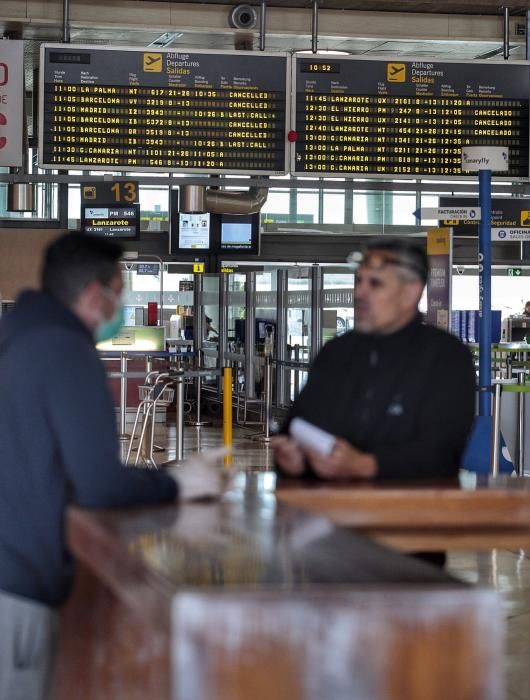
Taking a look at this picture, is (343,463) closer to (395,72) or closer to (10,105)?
(395,72)

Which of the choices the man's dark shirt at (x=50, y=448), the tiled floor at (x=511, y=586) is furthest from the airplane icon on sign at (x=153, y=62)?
the man's dark shirt at (x=50, y=448)

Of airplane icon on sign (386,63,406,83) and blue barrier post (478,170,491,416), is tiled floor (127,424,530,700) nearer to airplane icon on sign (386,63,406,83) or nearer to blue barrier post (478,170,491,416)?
blue barrier post (478,170,491,416)

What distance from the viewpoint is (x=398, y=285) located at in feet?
10.4

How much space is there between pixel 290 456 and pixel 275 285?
12497 mm

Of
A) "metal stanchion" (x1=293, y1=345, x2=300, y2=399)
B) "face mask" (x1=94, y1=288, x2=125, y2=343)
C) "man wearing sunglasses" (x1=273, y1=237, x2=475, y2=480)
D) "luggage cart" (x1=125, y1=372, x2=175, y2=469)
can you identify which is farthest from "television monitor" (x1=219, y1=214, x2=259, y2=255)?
"face mask" (x1=94, y1=288, x2=125, y2=343)

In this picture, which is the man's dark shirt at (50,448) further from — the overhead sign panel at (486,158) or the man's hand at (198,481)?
the overhead sign panel at (486,158)

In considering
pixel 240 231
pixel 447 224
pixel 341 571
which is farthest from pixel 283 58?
pixel 240 231

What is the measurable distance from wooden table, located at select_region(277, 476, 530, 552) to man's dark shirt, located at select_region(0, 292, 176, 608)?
385mm

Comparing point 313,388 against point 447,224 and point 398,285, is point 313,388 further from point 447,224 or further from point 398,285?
point 447,224

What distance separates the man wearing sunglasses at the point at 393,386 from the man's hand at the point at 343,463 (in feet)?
0.14

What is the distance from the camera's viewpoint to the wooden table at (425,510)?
2.59 m

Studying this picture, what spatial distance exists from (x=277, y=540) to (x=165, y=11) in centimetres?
752

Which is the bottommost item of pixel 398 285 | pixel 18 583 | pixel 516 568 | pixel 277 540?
pixel 516 568

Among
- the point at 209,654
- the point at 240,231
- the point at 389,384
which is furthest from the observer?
the point at 240,231
